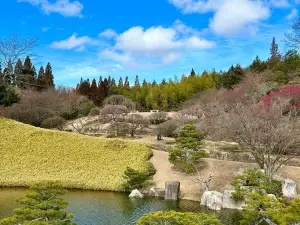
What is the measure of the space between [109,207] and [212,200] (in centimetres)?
493

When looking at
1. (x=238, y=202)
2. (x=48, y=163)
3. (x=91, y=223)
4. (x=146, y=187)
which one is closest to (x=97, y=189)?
(x=146, y=187)

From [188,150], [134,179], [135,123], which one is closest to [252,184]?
[188,150]

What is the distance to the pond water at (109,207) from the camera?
13.9m

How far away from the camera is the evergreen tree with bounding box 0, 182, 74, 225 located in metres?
9.10

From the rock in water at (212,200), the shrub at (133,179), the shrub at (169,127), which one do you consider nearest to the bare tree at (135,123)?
the shrub at (169,127)

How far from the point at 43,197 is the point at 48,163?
43.8ft

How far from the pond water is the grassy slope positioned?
1593 mm

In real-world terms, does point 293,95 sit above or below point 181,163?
above

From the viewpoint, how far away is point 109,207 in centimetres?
1586

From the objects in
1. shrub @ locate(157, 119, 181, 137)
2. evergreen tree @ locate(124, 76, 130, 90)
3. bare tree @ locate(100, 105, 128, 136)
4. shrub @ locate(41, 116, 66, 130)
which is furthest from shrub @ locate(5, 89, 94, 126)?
evergreen tree @ locate(124, 76, 130, 90)

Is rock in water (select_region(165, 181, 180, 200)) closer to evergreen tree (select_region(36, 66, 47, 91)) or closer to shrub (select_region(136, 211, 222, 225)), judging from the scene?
shrub (select_region(136, 211, 222, 225))

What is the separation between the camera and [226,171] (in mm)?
20578

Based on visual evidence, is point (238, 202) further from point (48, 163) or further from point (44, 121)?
point (44, 121)

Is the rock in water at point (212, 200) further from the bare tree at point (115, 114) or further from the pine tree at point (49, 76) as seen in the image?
the pine tree at point (49, 76)
